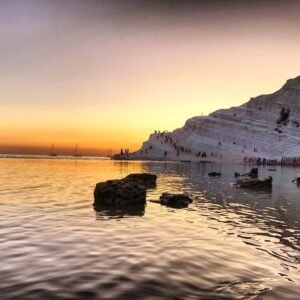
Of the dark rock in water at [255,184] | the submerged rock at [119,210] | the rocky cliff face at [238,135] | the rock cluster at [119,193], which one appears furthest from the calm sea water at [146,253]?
the rocky cliff face at [238,135]

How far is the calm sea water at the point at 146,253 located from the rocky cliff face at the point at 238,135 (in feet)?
479

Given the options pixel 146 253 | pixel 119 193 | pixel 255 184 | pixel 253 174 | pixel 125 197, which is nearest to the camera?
pixel 146 253

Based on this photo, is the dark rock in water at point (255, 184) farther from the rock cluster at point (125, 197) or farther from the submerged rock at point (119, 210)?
the submerged rock at point (119, 210)

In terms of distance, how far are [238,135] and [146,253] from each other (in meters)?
173

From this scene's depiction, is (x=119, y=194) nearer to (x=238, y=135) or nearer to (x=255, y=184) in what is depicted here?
(x=255, y=184)

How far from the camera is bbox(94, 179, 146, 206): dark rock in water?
83.0ft

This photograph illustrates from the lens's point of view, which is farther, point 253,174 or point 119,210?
point 253,174

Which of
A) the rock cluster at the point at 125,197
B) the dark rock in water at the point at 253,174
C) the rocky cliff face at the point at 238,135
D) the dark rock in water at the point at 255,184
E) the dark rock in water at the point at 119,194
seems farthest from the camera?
the rocky cliff face at the point at 238,135

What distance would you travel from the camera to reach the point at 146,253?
43.0 ft

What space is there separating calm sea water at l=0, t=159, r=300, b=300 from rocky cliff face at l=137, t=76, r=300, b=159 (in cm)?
14597

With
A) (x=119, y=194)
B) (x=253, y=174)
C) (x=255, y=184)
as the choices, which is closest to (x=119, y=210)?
(x=119, y=194)

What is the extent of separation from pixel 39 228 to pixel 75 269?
5.86m

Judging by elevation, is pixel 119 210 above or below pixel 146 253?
above

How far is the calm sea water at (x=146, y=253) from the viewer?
9.85m
